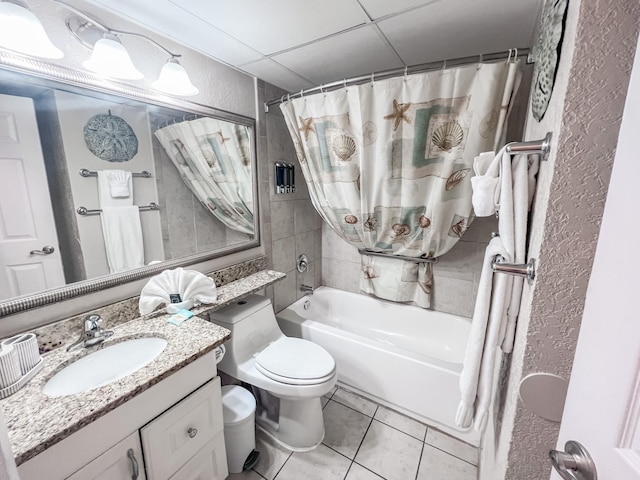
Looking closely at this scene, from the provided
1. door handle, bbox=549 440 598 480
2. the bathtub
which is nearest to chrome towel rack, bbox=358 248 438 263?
the bathtub

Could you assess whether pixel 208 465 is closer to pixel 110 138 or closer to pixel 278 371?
pixel 278 371

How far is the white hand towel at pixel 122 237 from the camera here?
3.93ft

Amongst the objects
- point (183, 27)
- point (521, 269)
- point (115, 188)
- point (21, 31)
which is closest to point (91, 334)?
point (115, 188)

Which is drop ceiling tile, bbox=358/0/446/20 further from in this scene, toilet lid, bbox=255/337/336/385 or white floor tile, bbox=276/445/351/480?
white floor tile, bbox=276/445/351/480

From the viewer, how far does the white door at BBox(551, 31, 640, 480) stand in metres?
0.35

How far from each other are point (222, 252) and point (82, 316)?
28.8 inches

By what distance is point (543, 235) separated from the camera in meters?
0.58

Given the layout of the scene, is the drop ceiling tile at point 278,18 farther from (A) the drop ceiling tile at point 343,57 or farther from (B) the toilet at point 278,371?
(B) the toilet at point 278,371

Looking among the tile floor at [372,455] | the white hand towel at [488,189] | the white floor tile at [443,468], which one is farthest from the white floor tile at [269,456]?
the white hand towel at [488,189]

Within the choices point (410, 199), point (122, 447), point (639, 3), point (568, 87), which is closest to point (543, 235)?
→ point (568, 87)

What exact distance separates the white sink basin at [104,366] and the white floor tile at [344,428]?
114 cm

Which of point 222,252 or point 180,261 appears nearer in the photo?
point 180,261

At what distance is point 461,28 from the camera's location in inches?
50.3

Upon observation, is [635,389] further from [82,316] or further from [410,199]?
[82,316]
